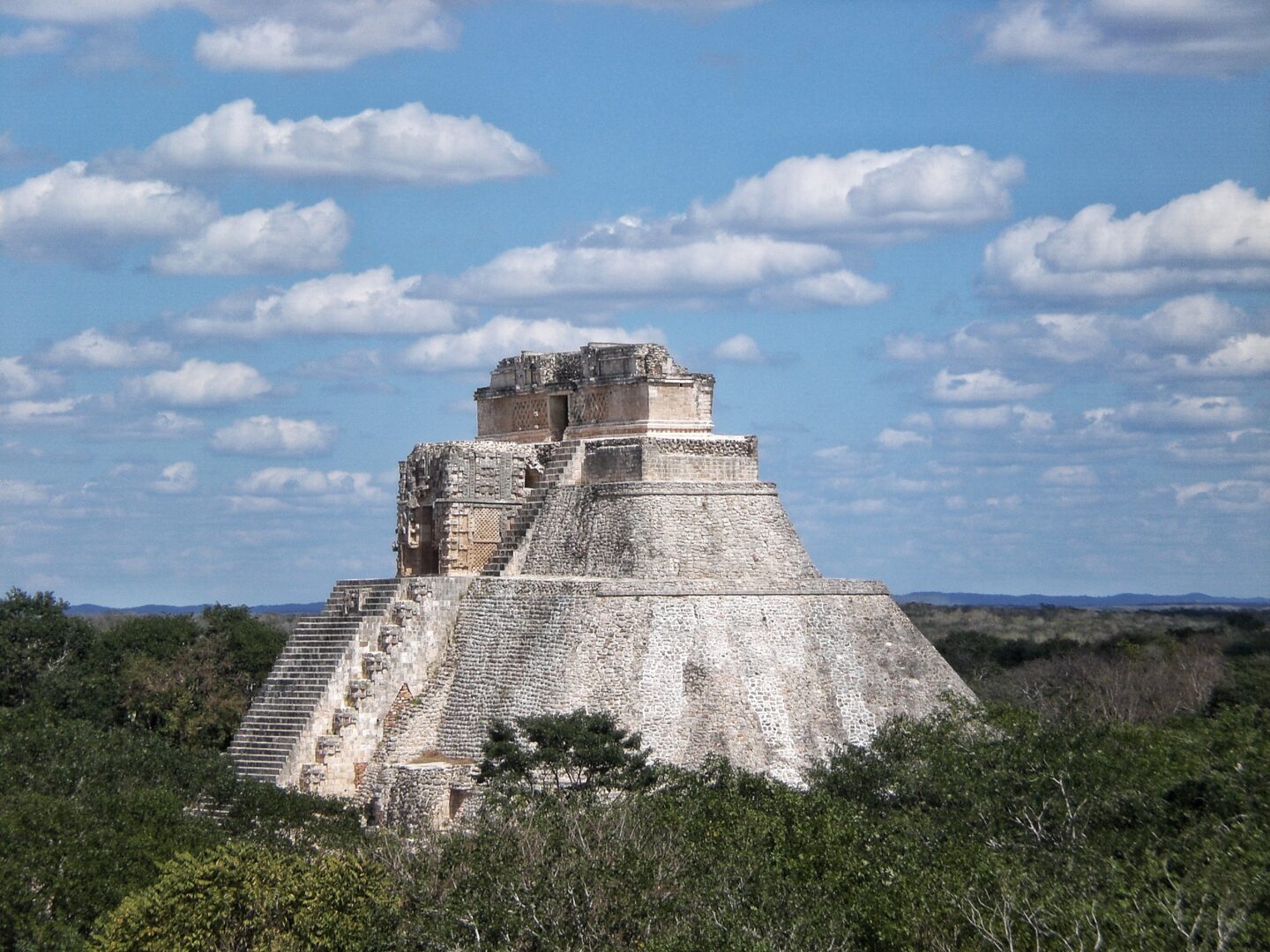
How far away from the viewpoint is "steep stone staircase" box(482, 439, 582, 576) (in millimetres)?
34406

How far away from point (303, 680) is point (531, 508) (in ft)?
15.5

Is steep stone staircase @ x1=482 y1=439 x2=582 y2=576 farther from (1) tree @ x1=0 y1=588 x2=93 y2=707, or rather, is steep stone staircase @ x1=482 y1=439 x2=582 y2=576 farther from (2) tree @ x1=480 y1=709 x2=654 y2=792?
(1) tree @ x1=0 y1=588 x2=93 y2=707

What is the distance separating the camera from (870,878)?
69.1 ft

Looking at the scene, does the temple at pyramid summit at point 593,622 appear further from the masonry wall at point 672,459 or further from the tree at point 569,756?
the tree at point 569,756

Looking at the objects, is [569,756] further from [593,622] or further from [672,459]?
[672,459]

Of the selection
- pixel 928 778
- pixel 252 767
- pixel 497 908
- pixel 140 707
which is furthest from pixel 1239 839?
pixel 140 707

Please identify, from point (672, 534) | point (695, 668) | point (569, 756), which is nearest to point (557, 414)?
point (672, 534)

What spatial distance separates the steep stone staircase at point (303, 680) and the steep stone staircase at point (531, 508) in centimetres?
169

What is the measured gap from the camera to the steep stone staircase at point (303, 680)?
31.7m

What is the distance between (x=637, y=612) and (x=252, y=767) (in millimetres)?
6281

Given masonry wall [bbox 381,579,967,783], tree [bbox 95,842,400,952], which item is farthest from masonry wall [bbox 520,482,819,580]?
tree [bbox 95,842,400,952]

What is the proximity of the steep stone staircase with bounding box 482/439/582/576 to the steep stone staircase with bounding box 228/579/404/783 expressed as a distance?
1.69 metres

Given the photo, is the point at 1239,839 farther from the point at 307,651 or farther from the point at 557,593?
the point at 307,651

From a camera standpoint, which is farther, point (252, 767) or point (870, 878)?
point (252, 767)
